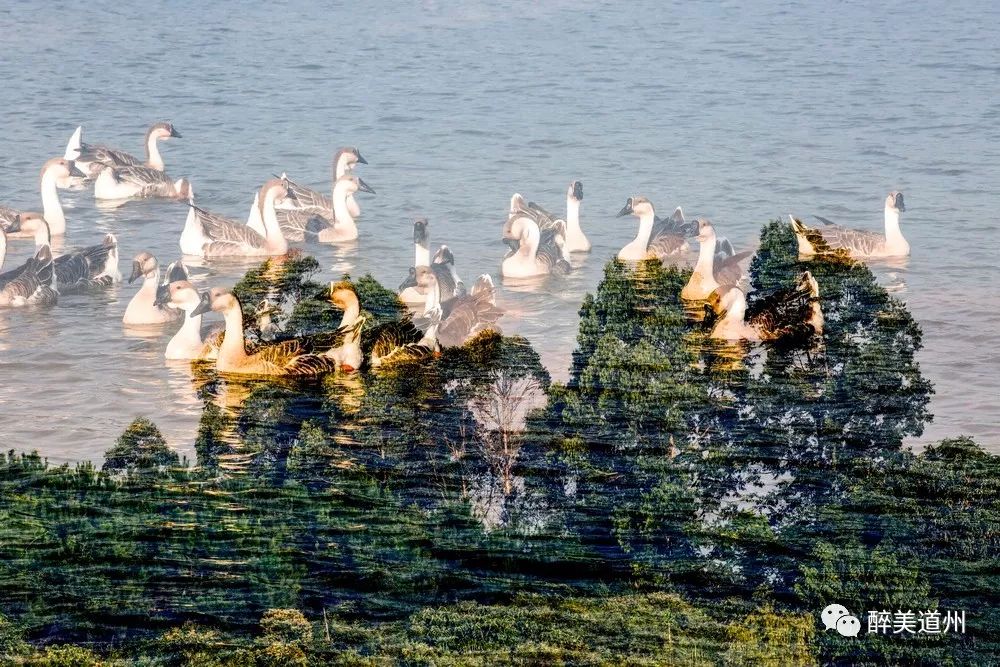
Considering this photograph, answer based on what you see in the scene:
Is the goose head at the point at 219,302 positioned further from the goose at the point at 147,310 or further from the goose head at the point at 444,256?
the goose head at the point at 444,256

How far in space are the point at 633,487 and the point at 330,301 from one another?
3.81 metres

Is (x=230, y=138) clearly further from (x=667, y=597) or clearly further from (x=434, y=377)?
(x=667, y=597)

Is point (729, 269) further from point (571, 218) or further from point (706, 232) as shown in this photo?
point (571, 218)

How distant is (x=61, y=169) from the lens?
46.7 ft

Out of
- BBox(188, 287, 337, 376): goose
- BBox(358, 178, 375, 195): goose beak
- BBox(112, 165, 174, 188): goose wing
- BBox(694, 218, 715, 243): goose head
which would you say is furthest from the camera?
BBox(112, 165, 174, 188): goose wing

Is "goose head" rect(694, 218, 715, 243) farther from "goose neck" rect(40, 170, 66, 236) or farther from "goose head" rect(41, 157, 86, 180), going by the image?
"goose head" rect(41, 157, 86, 180)

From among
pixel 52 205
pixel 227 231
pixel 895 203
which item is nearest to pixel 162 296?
pixel 227 231

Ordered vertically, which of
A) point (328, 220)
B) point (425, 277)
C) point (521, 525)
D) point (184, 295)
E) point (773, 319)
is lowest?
point (521, 525)

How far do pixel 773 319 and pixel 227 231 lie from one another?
211 inches

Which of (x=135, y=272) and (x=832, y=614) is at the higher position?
(x=135, y=272)

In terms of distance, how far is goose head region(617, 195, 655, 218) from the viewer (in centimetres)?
1263

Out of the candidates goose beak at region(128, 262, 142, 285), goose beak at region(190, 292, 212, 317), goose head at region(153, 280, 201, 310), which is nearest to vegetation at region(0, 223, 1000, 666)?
goose beak at region(190, 292, 212, 317)

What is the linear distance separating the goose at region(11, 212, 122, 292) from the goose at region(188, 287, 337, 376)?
2.44 meters

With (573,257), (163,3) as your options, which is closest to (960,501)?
(573,257)
